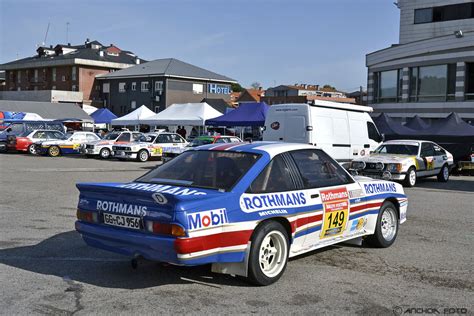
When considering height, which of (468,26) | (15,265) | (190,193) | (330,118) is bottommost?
(15,265)

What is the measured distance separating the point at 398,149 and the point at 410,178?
5.28ft

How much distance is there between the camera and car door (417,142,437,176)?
17.9 m

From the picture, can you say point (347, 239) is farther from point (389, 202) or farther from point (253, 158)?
point (253, 158)

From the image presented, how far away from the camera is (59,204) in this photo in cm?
1146

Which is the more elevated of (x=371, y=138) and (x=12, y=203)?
(x=371, y=138)

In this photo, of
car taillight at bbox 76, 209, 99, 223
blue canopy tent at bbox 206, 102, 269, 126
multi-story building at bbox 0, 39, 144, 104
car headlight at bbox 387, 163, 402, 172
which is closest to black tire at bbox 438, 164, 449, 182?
car headlight at bbox 387, 163, 402, 172

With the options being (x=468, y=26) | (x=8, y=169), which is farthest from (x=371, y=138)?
(x=468, y=26)

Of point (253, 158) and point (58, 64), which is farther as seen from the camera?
point (58, 64)

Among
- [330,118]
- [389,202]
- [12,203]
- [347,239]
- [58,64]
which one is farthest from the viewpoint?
[58,64]

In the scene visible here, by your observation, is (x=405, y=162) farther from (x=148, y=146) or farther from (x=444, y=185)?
(x=148, y=146)

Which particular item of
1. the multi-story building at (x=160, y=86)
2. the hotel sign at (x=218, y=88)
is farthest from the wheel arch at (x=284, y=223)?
the hotel sign at (x=218, y=88)

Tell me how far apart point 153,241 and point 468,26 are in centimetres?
4139

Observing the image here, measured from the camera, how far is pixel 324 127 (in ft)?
55.2

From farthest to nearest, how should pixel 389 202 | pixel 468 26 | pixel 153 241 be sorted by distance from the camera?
pixel 468 26 < pixel 389 202 < pixel 153 241
